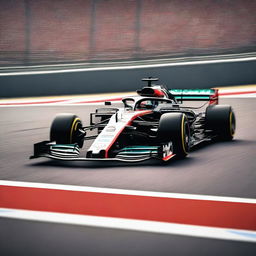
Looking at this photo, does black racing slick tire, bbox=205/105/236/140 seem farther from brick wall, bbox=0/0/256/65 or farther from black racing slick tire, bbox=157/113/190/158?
brick wall, bbox=0/0/256/65

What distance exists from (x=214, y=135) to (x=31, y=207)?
476 centimetres

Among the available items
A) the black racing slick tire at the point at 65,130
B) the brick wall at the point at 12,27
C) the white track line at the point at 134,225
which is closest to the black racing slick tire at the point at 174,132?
the black racing slick tire at the point at 65,130

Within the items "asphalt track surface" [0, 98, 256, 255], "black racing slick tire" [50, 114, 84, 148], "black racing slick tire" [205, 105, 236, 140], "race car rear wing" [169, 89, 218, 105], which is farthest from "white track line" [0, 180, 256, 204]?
"race car rear wing" [169, 89, 218, 105]

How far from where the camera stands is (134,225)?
5117mm

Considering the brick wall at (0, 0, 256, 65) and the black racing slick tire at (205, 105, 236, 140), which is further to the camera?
the brick wall at (0, 0, 256, 65)

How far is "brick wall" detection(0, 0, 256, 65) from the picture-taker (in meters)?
31.1

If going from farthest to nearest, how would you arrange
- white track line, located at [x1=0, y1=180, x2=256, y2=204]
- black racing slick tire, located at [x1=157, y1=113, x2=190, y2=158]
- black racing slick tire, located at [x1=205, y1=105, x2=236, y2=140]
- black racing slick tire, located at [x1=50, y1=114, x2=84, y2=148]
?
black racing slick tire, located at [x1=205, y1=105, x2=236, y2=140], black racing slick tire, located at [x1=50, y1=114, x2=84, y2=148], black racing slick tire, located at [x1=157, y1=113, x2=190, y2=158], white track line, located at [x1=0, y1=180, x2=256, y2=204]

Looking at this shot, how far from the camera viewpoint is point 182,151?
26.3 ft

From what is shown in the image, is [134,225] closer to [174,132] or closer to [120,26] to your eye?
[174,132]

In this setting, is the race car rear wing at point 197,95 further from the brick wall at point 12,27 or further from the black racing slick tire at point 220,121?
the brick wall at point 12,27

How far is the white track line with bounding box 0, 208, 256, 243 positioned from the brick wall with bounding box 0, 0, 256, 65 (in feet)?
83.6

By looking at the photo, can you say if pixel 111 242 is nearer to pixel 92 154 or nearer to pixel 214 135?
pixel 92 154

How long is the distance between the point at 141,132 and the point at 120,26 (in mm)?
24785

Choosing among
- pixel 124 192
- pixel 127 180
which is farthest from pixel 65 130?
pixel 124 192
